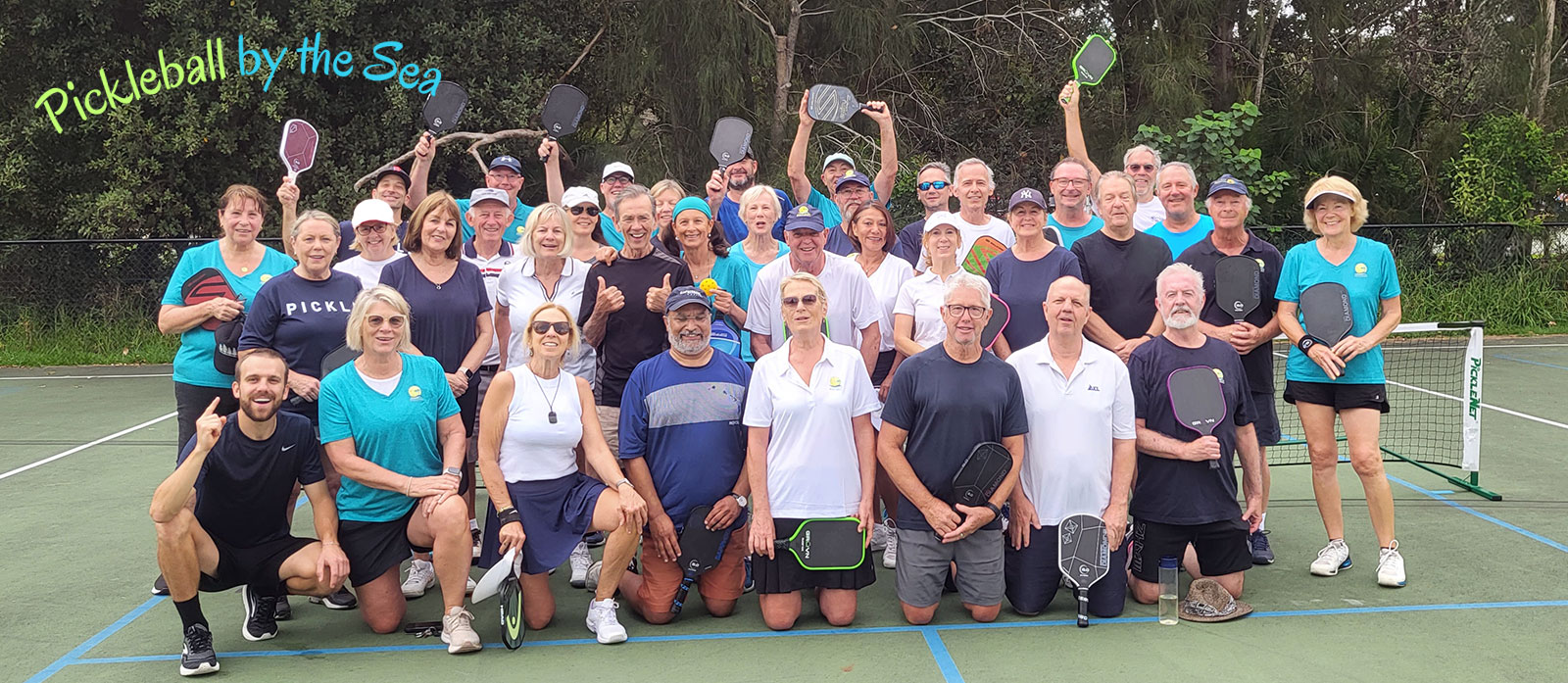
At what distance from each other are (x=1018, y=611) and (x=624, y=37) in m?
12.9

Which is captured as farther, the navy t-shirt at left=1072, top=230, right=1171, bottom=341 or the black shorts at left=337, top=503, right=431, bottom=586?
the navy t-shirt at left=1072, top=230, right=1171, bottom=341

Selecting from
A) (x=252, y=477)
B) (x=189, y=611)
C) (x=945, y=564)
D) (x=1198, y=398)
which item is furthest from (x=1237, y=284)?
(x=189, y=611)

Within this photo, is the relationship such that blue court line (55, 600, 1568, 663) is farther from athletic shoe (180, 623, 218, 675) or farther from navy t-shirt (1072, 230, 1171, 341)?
navy t-shirt (1072, 230, 1171, 341)

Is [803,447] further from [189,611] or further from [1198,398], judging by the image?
[189,611]

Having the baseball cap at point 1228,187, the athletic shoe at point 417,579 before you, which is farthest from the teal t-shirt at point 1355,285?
the athletic shoe at point 417,579

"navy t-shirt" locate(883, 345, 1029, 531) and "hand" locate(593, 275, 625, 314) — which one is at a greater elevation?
"hand" locate(593, 275, 625, 314)

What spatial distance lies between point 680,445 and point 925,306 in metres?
1.50

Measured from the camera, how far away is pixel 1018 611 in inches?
223

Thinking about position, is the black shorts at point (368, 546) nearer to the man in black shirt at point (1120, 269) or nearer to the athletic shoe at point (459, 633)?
the athletic shoe at point (459, 633)

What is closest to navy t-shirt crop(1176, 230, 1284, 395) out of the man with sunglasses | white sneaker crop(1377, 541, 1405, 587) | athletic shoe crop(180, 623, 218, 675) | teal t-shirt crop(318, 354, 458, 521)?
white sneaker crop(1377, 541, 1405, 587)

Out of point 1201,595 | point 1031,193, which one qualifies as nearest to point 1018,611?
point 1201,595

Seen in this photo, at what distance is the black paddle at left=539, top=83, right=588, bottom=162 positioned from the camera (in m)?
8.12

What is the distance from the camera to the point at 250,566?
5164mm

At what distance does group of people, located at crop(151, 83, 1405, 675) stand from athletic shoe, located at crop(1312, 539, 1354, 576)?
0.02 m
